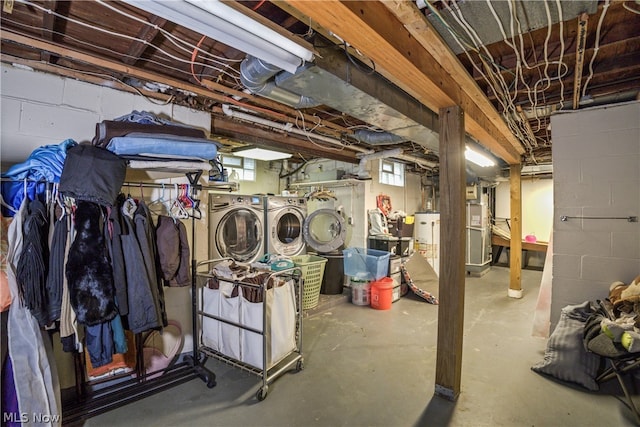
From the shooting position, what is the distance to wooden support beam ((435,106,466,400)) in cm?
216

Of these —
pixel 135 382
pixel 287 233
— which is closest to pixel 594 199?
pixel 287 233

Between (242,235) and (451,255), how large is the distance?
276 cm

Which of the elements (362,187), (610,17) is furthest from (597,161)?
(362,187)

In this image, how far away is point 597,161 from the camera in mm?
Answer: 2811

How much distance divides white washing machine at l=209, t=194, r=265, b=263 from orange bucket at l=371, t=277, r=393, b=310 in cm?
168

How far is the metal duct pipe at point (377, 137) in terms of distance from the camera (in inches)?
136

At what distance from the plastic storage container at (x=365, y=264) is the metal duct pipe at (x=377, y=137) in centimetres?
167

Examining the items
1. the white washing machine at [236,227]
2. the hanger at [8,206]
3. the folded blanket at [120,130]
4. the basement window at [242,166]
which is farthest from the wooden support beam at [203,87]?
the basement window at [242,166]

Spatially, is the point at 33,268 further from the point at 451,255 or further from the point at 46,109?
the point at 451,255

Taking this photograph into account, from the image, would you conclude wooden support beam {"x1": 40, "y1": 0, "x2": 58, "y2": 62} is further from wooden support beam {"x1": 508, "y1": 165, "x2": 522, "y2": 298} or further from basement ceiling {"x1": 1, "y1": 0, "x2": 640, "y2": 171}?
wooden support beam {"x1": 508, "y1": 165, "x2": 522, "y2": 298}

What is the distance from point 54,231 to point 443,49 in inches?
97.1

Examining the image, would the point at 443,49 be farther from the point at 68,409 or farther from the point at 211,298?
the point at 68,409

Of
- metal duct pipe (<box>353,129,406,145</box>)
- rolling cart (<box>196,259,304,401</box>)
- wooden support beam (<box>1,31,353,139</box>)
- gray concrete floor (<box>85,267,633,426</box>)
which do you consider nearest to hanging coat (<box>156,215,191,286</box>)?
rolling cart (<box>196,259,304,401</box>)

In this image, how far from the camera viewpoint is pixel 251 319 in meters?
2.29
